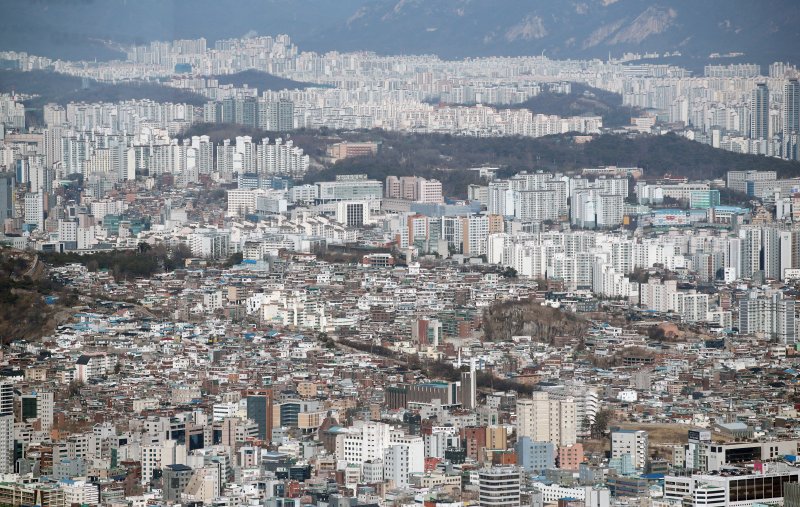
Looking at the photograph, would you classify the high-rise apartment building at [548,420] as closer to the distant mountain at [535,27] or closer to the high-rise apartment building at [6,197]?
the high-rise apartment building at [6,197]

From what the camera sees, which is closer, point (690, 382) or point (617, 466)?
point (617, 466)

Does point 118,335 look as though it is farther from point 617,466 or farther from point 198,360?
point 617,466

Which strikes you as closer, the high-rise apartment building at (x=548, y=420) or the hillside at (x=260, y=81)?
the high-rise apartment building at (x=548, y=420)

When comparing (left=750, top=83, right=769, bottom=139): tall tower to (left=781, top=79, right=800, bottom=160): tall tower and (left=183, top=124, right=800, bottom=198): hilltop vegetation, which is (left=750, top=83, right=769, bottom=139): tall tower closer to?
(left=781, top=79, right=800, bottom=160): tall tower

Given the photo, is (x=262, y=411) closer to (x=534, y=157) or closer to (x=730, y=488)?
(x=730, y=488)

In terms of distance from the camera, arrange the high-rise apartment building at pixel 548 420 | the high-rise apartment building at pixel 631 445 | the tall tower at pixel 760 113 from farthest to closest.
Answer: the tall tower at pixel 760 113 → the high-rise apartment building at pixel 548 420 → the high-rise apartment building at pixel 631 445

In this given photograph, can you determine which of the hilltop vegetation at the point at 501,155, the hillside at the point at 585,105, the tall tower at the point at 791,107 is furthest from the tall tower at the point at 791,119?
the hillside at the point at 585,105

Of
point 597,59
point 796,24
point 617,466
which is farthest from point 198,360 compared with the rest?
point 597,59
